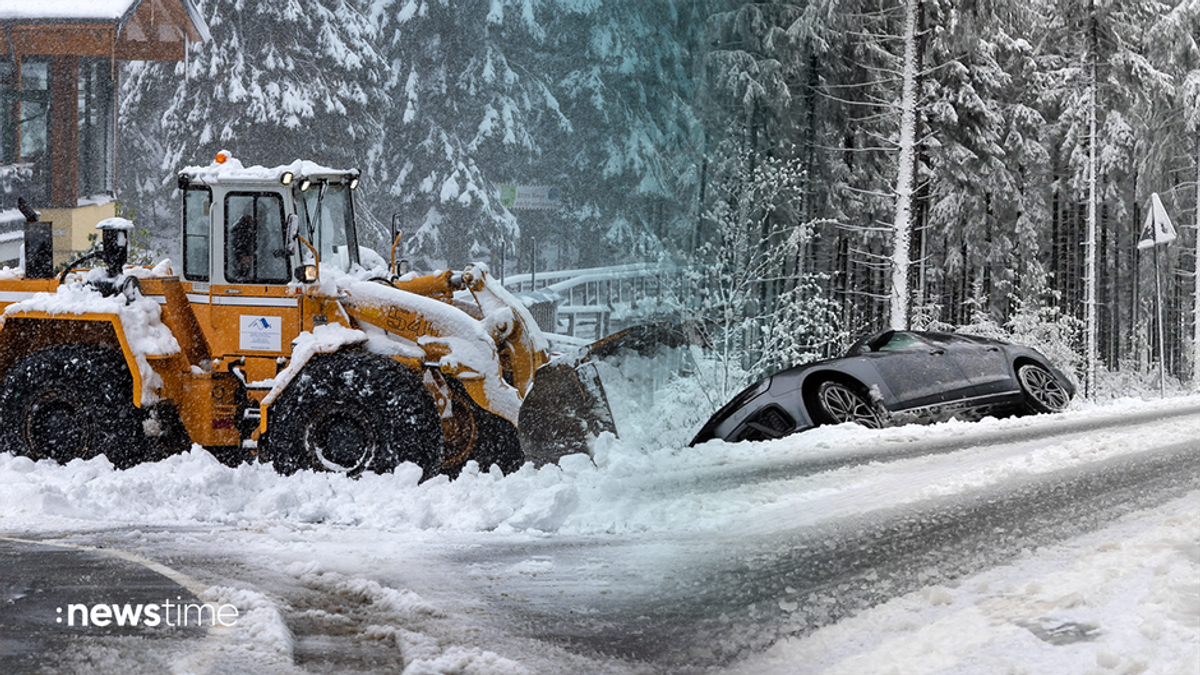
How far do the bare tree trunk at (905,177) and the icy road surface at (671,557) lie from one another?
4.36 metres

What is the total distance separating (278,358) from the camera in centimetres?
748

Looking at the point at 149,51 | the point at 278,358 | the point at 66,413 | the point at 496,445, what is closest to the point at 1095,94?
the point at 496,445

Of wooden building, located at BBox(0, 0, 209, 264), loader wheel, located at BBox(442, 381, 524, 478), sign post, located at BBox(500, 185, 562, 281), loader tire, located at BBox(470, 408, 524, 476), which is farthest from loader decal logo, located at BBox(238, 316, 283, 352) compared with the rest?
sign post, located at BBox(500, 185, 562, 281)

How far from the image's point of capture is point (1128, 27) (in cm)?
1449

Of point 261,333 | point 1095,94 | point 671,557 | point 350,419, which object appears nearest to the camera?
point 671,557

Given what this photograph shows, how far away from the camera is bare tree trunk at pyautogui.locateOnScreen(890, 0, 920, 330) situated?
12336mm

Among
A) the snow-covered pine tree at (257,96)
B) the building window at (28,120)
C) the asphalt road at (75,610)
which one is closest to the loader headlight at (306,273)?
the asphalt road at (75,610)

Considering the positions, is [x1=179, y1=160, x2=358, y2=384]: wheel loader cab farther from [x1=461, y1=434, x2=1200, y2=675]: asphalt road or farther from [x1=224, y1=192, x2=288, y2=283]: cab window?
[x1=461, y1=434, x2=1200, y2=675]: asphalt road

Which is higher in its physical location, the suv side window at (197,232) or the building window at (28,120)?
the building window at (28,120)

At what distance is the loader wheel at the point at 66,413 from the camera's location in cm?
754

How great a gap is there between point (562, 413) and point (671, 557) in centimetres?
246

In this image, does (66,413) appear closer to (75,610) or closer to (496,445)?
(496,445)

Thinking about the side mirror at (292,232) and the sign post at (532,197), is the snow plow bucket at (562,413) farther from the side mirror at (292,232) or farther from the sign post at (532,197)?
the sign post at (532,197)

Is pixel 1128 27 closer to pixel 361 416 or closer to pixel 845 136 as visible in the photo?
pixel 845 136
